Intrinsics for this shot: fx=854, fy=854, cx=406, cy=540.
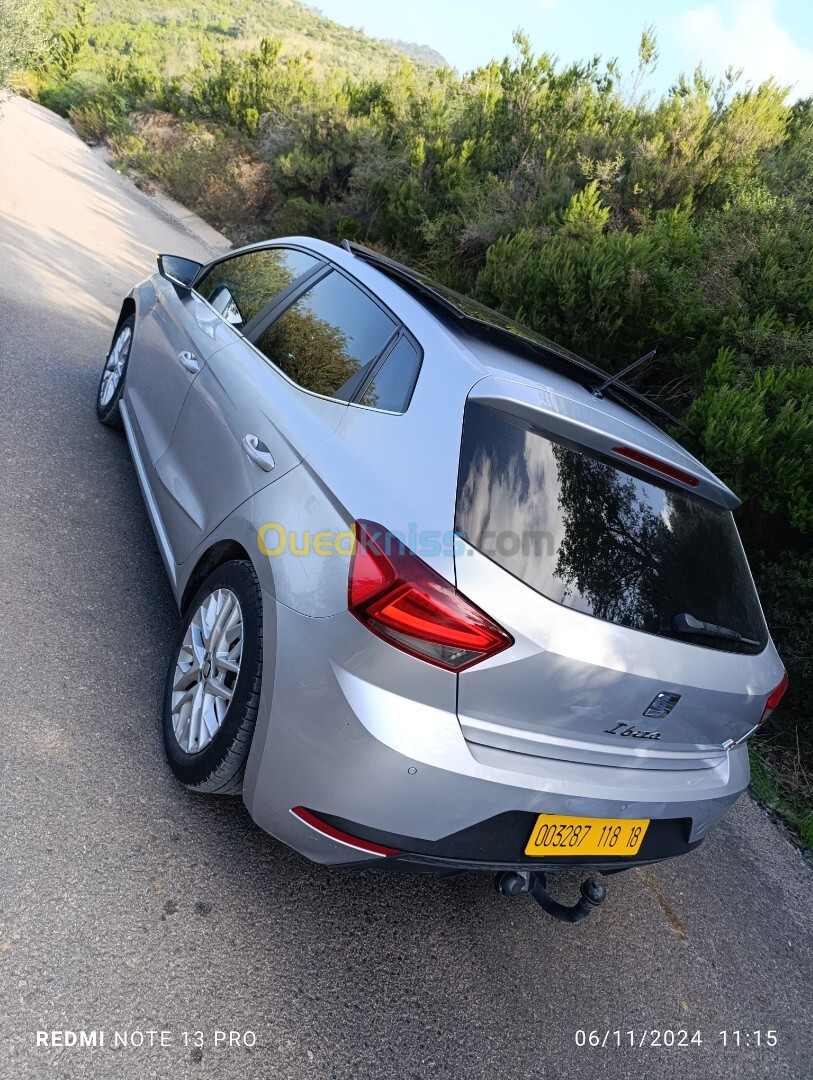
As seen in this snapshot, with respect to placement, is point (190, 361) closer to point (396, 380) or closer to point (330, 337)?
point (330, 337)

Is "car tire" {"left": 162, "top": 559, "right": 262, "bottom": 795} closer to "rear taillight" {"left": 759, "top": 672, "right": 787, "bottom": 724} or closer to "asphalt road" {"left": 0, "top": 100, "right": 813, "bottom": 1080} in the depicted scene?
"asphalt road" {"left": 0, "top": 100, "right": 813, "bottom": 1080}

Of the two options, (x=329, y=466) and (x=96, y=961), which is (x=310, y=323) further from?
(x=96, y=961)

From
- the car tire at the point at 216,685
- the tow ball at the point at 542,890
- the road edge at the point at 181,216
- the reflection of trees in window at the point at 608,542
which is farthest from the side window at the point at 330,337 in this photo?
the road edge at the point at 181,216

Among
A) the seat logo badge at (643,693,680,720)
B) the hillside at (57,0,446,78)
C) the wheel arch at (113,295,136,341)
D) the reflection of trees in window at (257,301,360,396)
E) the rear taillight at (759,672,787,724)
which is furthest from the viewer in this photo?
the hillside at (57,0,446,78)

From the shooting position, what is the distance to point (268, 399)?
3.14 m

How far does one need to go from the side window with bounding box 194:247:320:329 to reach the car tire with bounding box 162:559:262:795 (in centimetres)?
145

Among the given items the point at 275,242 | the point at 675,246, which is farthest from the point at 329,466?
the point at 675,246

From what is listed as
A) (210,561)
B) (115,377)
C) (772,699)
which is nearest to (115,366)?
(115,377)

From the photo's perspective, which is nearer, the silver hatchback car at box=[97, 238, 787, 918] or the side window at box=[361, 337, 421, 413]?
the silver hatchback car at box=[97, 238, 787, 918]

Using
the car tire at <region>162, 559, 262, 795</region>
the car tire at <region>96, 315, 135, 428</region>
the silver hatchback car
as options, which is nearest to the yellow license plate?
the silver hatchback car

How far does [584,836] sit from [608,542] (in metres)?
0.86

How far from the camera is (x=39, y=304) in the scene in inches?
302

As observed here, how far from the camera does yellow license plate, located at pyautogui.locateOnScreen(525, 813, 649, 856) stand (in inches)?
94.7

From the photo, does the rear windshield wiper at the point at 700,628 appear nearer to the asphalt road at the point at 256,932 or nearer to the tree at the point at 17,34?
the asphalt road at the point at 256,932
